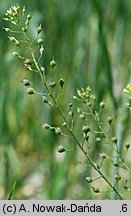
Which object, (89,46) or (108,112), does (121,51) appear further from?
(108,112)

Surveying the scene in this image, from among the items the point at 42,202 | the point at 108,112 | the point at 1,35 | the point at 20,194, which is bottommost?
the point at 42,202

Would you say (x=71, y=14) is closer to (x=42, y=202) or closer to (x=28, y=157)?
(x=28, y=157)

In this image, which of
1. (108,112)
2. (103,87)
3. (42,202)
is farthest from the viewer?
(108,112)

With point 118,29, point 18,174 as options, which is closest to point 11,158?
point 18,174

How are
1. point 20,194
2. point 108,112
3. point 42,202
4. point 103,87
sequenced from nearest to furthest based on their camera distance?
point 42,202 → point 103,87 → point 108,112 → point 20,194

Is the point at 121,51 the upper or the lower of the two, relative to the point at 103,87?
upper

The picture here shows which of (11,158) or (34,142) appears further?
(34,142)
